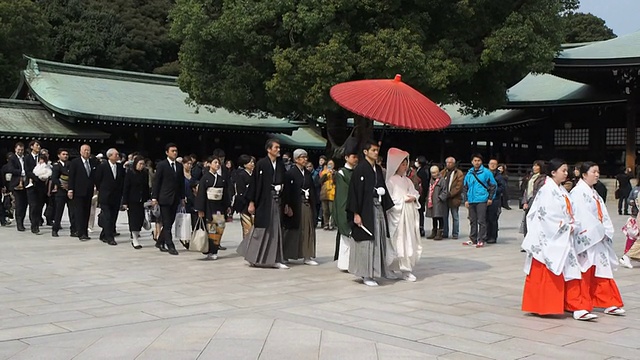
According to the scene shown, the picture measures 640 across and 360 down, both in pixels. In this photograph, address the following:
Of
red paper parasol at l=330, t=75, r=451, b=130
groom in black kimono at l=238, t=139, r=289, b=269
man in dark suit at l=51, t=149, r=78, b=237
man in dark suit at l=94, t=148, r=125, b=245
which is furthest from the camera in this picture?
man in dark suit at l=51, t=149, r=78, b=237

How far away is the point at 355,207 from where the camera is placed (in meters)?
8.51

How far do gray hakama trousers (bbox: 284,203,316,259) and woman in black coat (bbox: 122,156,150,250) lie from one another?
3190mm

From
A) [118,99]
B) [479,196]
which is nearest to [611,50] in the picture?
[479,196]

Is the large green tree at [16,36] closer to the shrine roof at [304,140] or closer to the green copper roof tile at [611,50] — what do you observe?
the shrine roof at [304,140]

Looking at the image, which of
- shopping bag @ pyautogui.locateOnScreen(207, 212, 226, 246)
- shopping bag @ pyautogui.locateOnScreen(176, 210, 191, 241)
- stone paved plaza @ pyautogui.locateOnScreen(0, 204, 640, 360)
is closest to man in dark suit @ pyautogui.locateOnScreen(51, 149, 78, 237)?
stone paved plaza @ pyautogui.locateOnScreen(0, 204, 640, 360)

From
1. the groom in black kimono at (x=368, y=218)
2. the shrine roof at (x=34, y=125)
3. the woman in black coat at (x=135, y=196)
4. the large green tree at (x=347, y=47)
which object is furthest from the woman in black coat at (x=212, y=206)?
the shrine roof at (x=34, y=125)

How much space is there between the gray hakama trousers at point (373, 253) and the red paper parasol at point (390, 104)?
1200 millimetres

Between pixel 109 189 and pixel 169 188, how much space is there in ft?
6.28

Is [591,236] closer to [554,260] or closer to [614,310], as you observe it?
[554,260]

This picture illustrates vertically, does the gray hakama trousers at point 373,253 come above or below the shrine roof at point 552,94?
below

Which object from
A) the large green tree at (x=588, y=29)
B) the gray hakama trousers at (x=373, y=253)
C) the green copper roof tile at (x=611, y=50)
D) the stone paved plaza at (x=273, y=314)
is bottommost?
the stone paved plaza at (x=273, y=314)

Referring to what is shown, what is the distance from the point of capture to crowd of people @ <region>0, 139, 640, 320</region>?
267 inches

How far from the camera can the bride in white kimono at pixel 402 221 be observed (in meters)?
8.90

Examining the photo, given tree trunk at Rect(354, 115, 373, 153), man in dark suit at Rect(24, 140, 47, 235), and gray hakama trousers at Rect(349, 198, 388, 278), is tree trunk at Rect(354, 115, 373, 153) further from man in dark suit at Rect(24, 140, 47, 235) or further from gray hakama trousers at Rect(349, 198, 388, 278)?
gray hakama trousers at Rect(349, 198, 388, 278)
